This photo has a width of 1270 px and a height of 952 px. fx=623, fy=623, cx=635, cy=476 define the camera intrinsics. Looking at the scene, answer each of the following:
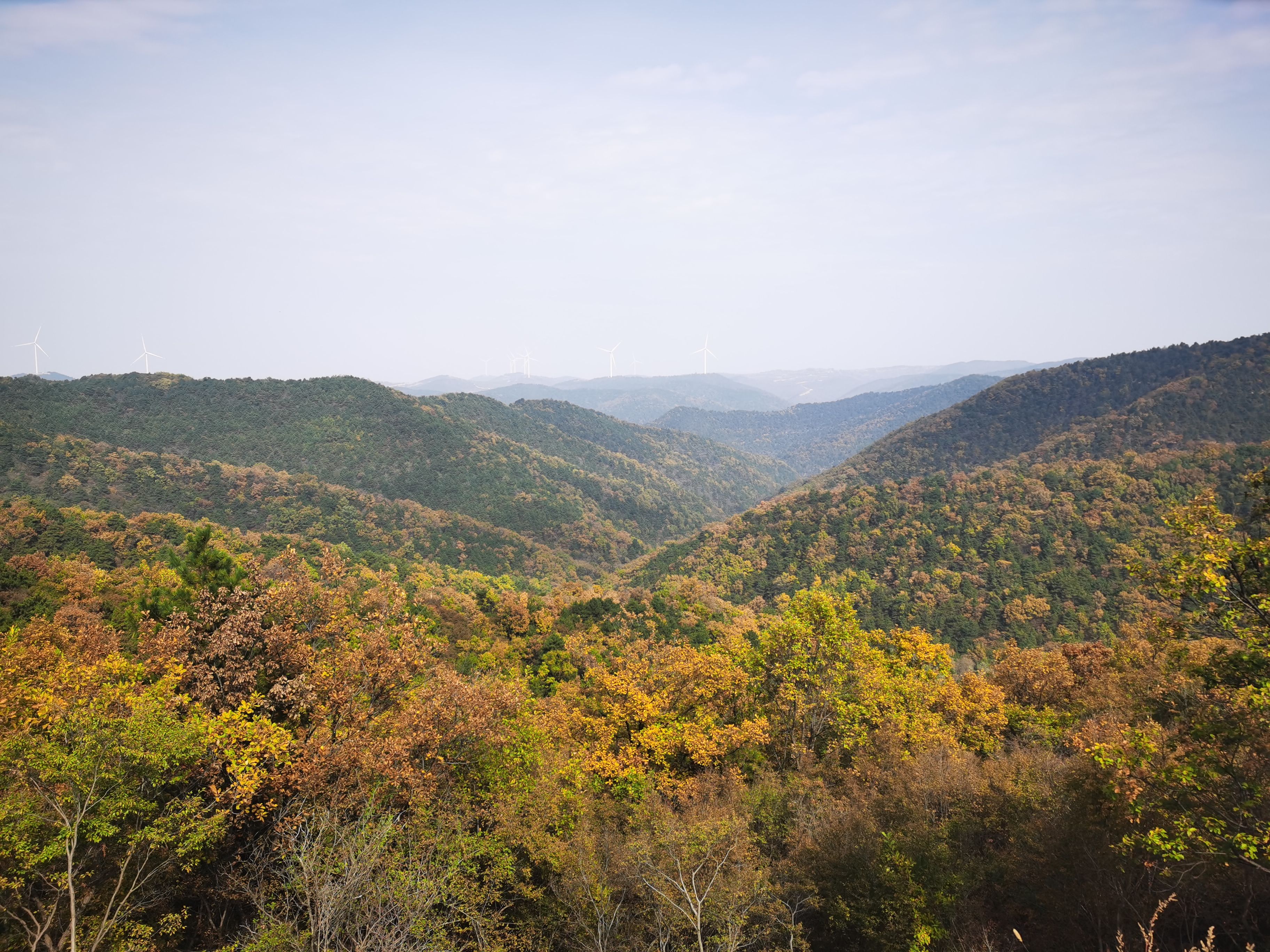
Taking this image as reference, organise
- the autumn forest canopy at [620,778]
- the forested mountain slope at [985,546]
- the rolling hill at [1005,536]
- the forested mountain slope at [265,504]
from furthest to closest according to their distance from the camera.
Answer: the forested mountain slope at [265,504] < the rolling hill at [1005,536] < the forested mountain slope at [985,546] < the autumn forest canopy at [620,778]

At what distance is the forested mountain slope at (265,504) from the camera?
389ft

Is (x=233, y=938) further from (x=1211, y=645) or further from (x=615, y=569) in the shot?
(x=615, y=569)

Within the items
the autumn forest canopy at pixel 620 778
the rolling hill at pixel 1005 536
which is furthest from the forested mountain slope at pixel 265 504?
the autumn forest canopy at pixel 620 778

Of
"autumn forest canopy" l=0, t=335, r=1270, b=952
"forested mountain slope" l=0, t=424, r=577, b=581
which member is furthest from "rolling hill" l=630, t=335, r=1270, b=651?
"autumn forest canopy" l=0, t=335, r=1270, b=952

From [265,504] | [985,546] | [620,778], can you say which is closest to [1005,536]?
[985,546]

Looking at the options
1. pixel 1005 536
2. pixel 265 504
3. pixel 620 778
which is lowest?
pixel 1005 536

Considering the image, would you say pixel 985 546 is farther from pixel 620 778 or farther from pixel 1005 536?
pixel 620 778

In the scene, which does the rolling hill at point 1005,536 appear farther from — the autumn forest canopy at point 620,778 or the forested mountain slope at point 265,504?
the autumn forest canopy at point 620,778

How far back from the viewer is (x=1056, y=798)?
76.1 feet

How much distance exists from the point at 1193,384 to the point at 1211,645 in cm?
19725

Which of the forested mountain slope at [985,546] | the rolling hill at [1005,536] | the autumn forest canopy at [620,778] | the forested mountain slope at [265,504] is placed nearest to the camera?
the autumn forest canopy at [620,778]

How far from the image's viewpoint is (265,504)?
148 m

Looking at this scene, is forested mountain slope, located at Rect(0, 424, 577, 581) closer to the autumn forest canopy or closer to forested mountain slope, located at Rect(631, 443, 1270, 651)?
forested mountain slope, located at Rect(631, 443, 1270, 651)

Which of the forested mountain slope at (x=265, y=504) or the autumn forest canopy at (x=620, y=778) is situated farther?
the forested mountain slope at (x=265, y=504)
